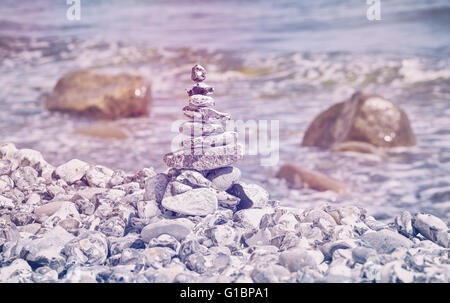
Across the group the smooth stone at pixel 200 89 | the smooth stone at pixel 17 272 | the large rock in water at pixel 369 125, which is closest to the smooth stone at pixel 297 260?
the smooth stone at pixel 200 89

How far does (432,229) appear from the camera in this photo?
2.10 metres

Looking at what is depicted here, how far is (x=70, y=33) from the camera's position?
6.35m

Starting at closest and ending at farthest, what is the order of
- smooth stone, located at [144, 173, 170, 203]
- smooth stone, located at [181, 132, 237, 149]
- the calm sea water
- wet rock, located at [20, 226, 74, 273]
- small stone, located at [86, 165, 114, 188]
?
wet rock, located at [20, 226, 74, 273] → smooth stone, located at [181, 132, 237, 149] → smooth stone, located at [144, 173, 170, 203] → small stone, located at [86, 165, 114, 188] → the calm sea water

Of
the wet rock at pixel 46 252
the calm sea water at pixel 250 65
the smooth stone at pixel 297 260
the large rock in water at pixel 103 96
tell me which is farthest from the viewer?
the large rock in water at pixel 103 96

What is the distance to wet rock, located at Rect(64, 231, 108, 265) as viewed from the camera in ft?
6.19

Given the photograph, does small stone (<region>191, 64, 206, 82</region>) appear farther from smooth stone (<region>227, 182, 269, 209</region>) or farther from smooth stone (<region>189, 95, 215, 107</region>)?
smooth stone (<region>227, 182, 269, 209</region>)

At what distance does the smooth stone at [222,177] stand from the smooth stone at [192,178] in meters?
0.08

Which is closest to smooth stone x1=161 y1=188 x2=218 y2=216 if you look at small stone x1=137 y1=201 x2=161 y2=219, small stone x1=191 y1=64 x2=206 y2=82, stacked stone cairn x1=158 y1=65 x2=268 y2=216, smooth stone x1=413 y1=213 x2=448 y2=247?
stacked stone cairn x1=158 y1=65 x2=268 y2=216

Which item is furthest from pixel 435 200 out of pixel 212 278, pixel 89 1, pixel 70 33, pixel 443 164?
pixel 70 33

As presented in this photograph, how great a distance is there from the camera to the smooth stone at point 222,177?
85.4 inches

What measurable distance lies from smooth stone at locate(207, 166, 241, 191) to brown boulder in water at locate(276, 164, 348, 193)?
6.07 feet

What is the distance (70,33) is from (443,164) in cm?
480

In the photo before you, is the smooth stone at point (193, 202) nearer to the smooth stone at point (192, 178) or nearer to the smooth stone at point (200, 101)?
the smooth stone at point (192, 178)

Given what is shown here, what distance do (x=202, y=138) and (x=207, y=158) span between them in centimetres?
9
